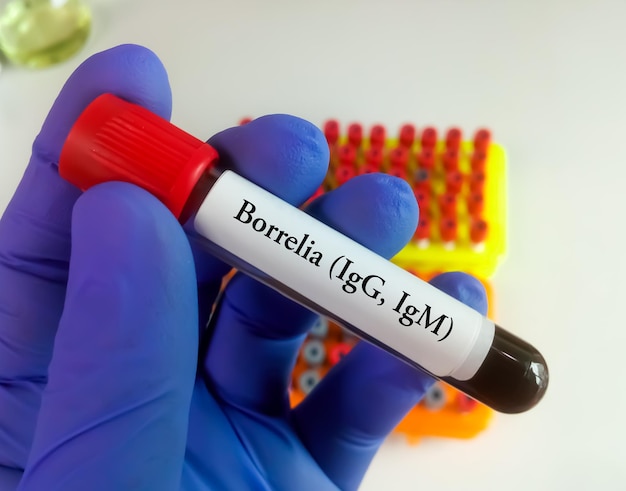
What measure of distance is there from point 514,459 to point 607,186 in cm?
32

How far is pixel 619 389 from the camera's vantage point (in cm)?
58

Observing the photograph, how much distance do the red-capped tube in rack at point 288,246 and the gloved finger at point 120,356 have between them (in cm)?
2

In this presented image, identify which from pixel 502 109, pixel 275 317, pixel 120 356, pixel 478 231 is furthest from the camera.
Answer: pixel 502 109

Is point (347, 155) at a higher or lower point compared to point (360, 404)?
higher

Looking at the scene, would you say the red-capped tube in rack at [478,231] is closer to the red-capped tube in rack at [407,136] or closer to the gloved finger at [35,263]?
the red-capped tube in rack at [407,136]

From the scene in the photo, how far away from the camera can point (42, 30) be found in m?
0.77

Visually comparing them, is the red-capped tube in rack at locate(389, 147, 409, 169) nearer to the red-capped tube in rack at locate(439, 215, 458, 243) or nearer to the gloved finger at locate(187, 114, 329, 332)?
the red-capped tube in rack at locate(439, 215, 458, 243)

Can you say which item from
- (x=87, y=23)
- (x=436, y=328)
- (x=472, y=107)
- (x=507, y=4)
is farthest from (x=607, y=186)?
(x=87, y=23)

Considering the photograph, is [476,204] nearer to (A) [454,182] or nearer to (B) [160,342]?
(A) [454,182]

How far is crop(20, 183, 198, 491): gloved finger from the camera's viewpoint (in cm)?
35

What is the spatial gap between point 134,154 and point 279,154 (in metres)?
0.10

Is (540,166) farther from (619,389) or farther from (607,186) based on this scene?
(619,389)

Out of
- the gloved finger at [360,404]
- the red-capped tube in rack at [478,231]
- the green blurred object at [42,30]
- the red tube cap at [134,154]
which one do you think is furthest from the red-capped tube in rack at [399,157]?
the green blurred object at [42,30]

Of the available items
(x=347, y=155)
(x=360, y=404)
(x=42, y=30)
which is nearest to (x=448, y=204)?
(x=347, y=155)
